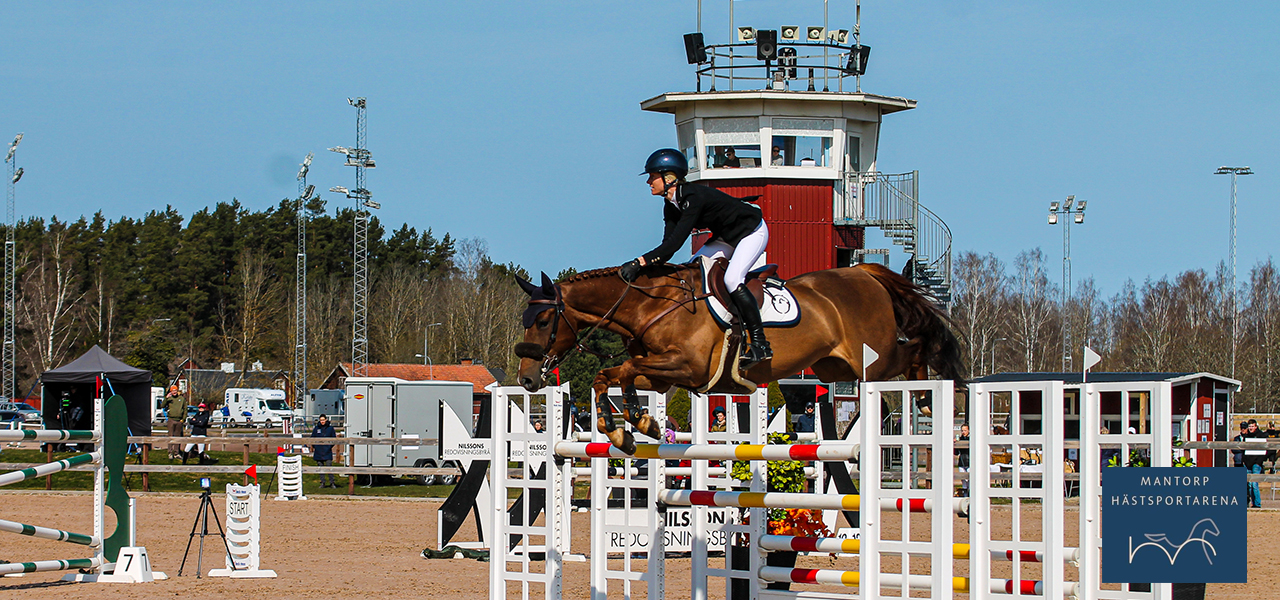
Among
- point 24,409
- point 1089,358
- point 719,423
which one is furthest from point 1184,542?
point 24,409

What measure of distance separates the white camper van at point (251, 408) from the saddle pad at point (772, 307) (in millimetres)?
41583

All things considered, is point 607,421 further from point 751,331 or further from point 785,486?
point 785,486

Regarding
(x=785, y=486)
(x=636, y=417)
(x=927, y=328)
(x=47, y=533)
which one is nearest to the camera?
(x=636, y=417)

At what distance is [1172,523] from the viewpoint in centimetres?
450

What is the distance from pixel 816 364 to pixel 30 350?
58437 millimetres

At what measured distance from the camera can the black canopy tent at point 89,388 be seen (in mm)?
20906

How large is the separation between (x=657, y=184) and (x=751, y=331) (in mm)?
895

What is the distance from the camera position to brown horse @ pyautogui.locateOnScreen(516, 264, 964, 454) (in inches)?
246

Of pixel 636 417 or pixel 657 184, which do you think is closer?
pixel 636 417

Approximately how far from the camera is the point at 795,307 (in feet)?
22.5

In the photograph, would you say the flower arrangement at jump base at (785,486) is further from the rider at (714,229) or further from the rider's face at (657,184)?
the rider's face at (657,184)

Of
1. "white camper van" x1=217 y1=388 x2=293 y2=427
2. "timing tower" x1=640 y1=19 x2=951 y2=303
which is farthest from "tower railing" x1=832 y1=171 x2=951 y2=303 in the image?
"white camper van" x1=217 y1=388 x2=293 y2=427

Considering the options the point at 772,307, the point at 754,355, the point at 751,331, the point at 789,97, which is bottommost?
the point at 754,355

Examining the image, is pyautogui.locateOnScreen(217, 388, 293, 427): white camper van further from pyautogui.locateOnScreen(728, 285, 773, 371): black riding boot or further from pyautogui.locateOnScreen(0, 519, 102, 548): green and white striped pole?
pyautogui.locateOnScreen(728, 285, 773, 371): black riding boot
